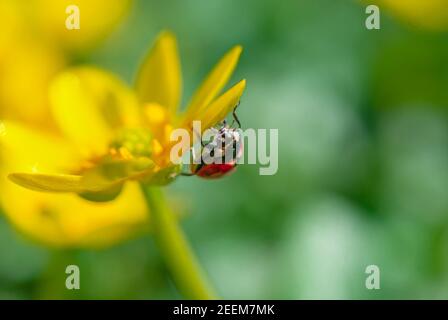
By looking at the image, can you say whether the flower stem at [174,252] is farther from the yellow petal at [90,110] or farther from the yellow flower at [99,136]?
the yellow petal at [90,110]

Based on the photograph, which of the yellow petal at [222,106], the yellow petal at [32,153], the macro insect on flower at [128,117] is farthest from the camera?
the yellow petal at [32,153]

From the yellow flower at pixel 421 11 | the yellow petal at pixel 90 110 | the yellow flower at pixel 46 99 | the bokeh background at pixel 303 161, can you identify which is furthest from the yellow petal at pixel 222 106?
the yellow flower at pixel 421 11

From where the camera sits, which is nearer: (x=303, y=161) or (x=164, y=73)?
(x=164, y=73)

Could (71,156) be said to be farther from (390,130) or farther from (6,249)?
(390,130)

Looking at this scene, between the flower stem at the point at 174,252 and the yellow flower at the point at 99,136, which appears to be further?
the yellow flower at the point at 99,136

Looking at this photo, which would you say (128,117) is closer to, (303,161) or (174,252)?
(174,252)
